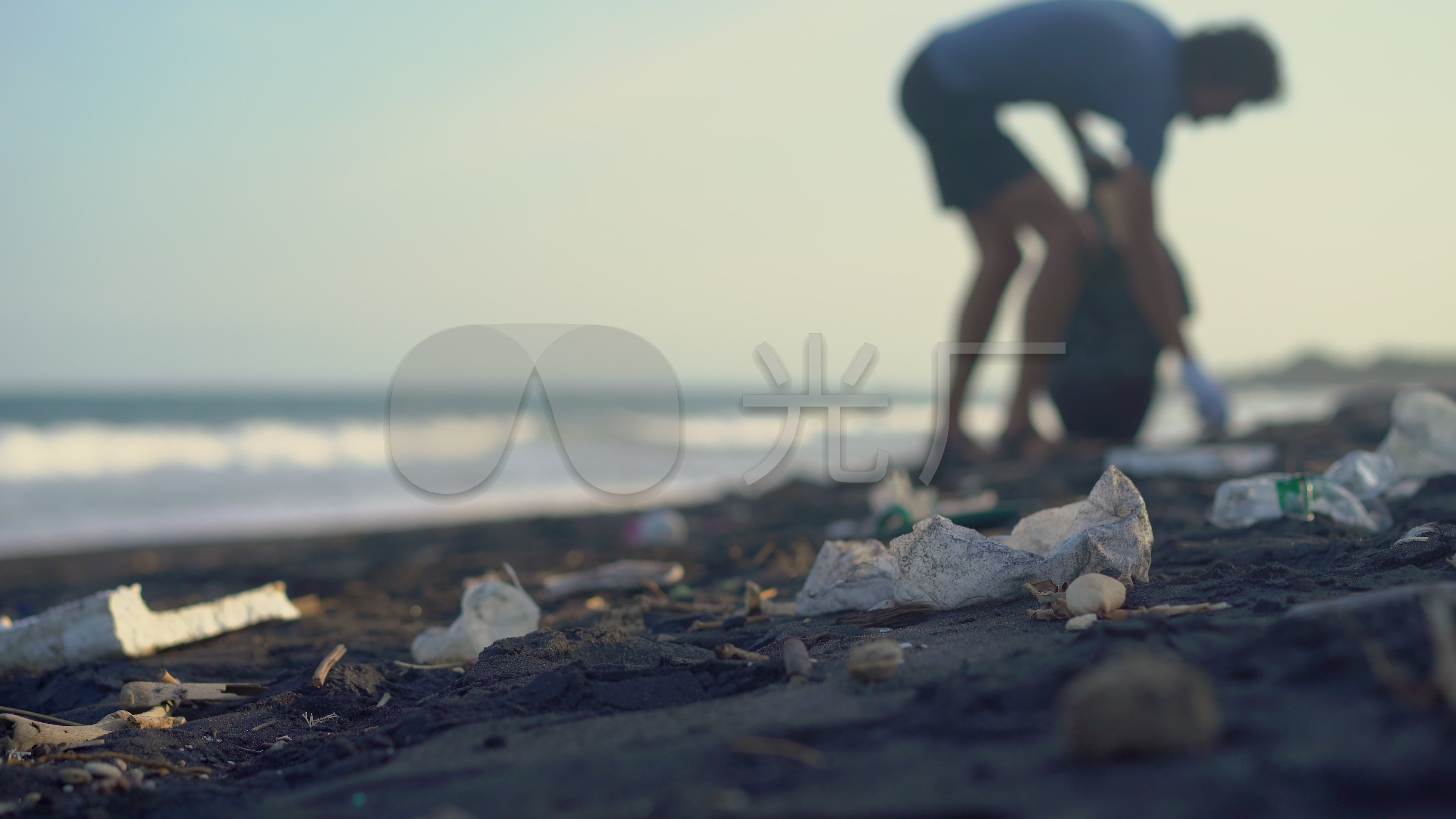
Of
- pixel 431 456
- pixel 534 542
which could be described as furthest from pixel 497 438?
pixel 534 542

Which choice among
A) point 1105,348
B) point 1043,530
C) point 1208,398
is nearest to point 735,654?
point 1043,530

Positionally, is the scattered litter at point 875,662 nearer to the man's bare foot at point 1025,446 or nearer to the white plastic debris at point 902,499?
the white plastic debris at point 902,499

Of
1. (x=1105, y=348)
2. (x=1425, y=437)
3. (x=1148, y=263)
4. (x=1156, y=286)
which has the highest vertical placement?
(x=1148, y=263)

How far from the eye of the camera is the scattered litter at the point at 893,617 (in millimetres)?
1815

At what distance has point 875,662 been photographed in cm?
137

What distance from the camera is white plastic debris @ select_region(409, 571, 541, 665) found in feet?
7.30

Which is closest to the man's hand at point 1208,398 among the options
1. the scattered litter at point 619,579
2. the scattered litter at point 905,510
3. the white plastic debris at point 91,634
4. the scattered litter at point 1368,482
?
the scattered litter at point 905,510

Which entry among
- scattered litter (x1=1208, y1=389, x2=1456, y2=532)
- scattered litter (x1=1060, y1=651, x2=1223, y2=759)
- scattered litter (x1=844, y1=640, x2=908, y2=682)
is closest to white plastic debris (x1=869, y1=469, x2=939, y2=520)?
scattered litter (x1=1208, y1=389, x2=1456, y2=532)

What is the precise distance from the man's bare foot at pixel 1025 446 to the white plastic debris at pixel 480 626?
2820mm

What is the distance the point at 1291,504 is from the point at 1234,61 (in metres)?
2.70

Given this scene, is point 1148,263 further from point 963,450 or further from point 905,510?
point 905,510

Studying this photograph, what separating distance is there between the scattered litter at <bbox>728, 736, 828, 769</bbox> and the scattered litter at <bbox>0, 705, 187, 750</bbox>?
1.26m

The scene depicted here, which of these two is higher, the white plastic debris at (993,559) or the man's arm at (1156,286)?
the man's arm at (1156,286)

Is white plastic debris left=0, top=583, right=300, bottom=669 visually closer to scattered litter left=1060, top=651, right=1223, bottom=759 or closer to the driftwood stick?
the driftwood stick
